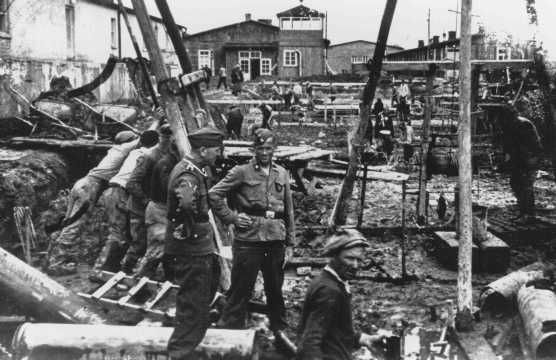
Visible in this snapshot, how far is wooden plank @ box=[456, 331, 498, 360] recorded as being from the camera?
5391mm

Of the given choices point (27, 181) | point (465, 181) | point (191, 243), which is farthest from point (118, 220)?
point (465, 181)

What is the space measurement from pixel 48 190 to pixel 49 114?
11.3ft

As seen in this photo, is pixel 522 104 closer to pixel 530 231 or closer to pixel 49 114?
pixel 530 231

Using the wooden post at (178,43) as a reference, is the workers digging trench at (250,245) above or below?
below

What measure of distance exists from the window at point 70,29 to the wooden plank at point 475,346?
24159 millimetres

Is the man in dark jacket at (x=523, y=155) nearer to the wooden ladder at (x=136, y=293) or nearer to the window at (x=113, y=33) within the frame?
the wooden ladder at (x=136, y=293)

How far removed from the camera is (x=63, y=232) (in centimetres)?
859

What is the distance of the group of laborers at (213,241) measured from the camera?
3.87 metres

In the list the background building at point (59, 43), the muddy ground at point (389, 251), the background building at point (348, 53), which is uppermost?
the background building at point (348, 53)

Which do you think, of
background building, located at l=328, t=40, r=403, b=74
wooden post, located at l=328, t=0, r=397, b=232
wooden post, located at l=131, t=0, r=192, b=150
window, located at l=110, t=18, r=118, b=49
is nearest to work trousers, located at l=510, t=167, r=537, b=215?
wooden post, located at l=328, t=0, r=397, b=232

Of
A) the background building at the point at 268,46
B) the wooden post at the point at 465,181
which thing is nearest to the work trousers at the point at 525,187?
the wooden post at the point at 465,181

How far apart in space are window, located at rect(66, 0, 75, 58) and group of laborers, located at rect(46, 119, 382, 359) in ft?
67.8

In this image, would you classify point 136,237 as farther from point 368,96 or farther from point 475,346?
point 475,346

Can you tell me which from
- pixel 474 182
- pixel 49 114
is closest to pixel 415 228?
pixel 474 182
